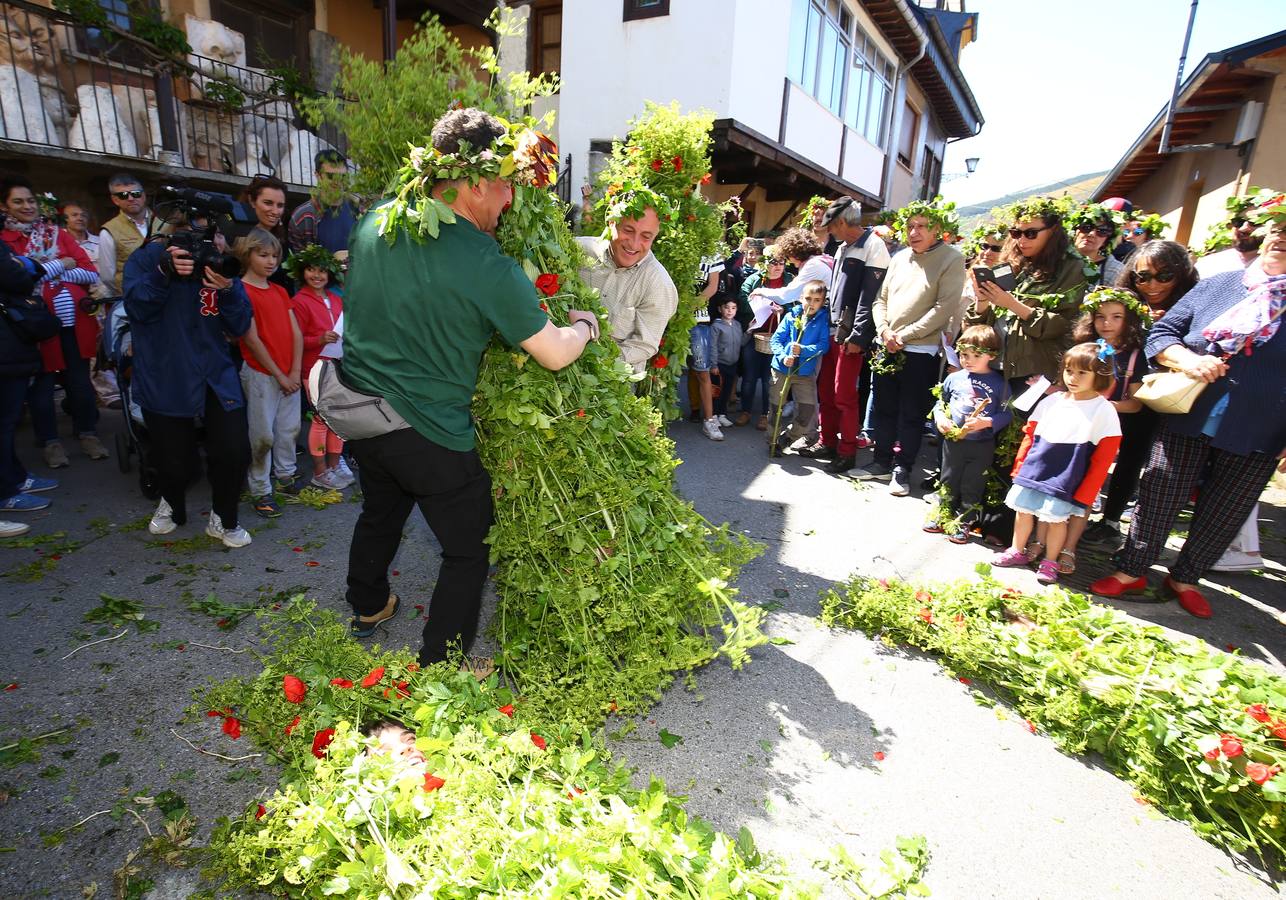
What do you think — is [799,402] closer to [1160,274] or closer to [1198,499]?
[1160,274]

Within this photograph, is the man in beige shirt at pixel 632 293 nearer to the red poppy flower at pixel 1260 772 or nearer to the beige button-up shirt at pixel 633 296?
the beige button-up shirt at pixel 633 296

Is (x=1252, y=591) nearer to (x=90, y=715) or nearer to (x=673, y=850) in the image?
(x=673, y=850)

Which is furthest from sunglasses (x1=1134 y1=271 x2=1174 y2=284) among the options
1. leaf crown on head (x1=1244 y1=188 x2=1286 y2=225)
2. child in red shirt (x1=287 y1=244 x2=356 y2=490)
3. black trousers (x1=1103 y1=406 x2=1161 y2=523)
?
child in red shirt (x1=287 y1=244 x2=356 y2=490)

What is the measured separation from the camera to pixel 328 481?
5238 mm

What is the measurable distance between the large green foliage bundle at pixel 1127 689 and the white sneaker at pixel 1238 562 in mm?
2005

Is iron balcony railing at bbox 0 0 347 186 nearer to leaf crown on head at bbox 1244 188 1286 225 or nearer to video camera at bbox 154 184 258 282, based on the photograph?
video camera at bbox 154 184 258 282

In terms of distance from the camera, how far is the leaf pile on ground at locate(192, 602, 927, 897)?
1.63 metres

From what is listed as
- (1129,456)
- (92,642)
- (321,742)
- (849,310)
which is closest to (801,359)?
(849,310)

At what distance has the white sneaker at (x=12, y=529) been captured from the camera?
161 inches

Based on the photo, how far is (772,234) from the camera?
13.8 metres

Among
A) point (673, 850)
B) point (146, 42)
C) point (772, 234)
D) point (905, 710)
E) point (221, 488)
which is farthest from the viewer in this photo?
point (772, 234)

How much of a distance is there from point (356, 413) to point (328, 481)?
312 centimetres

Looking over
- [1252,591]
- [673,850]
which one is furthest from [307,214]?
[1252,591]

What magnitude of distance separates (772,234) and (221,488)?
475 inches
